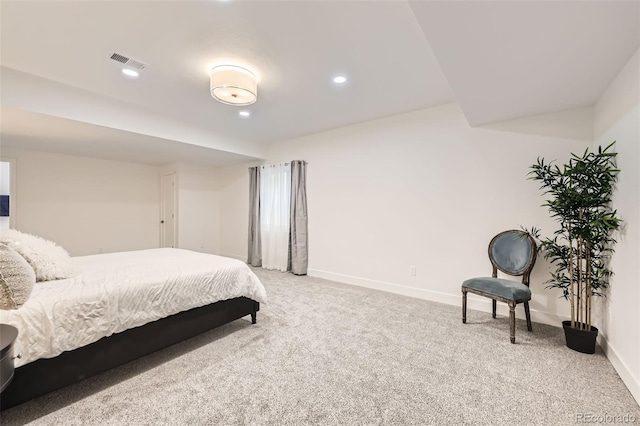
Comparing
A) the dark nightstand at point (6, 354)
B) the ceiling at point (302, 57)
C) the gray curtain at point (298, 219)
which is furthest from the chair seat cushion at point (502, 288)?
the dark nightstand at point (6, 354)

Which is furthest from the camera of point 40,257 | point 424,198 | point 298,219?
point 298,219

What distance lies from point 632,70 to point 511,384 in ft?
7.52

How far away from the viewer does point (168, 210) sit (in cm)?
590

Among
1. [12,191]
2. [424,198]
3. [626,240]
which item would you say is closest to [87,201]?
[12,191]

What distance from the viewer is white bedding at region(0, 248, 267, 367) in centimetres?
149

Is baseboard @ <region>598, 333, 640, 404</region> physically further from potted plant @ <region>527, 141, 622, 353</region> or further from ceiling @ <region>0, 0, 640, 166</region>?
ceiling @ <region>0, 0, 640, 166</region>

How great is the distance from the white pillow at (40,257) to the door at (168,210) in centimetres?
379

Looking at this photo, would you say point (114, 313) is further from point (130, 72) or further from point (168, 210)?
point (168, 210)

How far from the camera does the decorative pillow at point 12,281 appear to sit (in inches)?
53.8

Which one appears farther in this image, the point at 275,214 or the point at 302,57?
the point at 275,214

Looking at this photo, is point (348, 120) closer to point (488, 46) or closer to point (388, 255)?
point (388, 255)

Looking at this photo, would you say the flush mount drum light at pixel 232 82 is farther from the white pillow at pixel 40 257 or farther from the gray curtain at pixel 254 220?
the gray curtain at pixel 254 220

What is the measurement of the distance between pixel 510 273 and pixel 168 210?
6253mm

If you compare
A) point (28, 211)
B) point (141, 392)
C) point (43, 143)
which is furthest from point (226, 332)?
point (28, 211)
